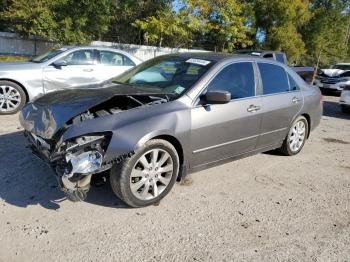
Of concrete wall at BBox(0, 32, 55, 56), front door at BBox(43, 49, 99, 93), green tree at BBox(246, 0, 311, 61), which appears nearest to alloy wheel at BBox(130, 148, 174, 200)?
front door at BBox(43, 49, 99, 93)

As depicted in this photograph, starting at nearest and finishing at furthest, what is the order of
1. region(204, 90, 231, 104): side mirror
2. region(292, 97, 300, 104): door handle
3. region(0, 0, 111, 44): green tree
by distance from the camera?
region(204, 90, 231, 104): side mirror
region(292, 97, 300, 104): door handle
region(0, 0, 111, 44): green tree

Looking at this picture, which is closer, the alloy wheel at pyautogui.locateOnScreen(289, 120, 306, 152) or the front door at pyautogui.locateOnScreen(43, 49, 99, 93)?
the alloy wheel at pyautogui.locateOnScreen(289, 120, 306, 152)

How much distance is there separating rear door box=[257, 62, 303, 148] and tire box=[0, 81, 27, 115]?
501cm

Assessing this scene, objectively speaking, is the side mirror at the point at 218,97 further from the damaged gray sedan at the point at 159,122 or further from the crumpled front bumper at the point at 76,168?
the crumpled front bumper at the point at 76,168

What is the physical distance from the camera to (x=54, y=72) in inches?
318

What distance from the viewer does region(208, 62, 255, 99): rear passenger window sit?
4.60m

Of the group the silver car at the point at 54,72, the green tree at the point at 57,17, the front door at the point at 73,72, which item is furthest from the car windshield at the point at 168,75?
the green tree at the point at 57,17

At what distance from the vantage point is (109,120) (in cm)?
371

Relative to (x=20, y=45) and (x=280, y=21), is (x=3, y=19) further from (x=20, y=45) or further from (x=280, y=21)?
(x=280, y=21)

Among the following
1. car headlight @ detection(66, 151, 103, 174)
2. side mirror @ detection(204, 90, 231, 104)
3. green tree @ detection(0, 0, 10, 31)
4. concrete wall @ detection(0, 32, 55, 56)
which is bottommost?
car headlight @ detection(66, 151, 103, 174)

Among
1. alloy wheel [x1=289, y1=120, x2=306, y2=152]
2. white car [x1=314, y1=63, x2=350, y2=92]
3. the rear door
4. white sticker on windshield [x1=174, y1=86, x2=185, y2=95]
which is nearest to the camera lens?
white sticker on windshield [x1=174, y1=86, x2=185, y2=95]

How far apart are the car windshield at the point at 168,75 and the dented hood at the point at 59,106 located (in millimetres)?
228

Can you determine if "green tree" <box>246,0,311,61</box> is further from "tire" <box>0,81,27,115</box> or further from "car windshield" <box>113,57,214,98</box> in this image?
"car windshield" <box>113,57,214,98</box>

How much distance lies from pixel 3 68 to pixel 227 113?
203 inches
